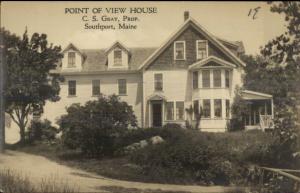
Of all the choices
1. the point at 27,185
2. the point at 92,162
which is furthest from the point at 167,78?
the point at 27,185

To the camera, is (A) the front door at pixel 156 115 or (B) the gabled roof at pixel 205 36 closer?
(B) the gabled roof at pixel 205 36

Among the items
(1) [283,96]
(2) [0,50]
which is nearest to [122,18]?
(2) [0,50]

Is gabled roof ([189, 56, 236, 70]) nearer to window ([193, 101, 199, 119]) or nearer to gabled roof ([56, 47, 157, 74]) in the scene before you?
window ([193, 101, 199, 119])

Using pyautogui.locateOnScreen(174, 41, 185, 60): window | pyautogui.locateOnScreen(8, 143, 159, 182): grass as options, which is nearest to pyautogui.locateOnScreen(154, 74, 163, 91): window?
pyautogui.locateOnScreen(174, 41, 185, 60): window

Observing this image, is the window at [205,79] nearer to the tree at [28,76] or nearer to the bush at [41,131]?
the tree at [28,76]

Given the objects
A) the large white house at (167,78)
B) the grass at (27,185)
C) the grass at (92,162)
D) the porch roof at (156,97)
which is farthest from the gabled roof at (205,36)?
the grass at (27,185)

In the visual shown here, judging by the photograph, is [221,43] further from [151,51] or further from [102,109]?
[102,109]
